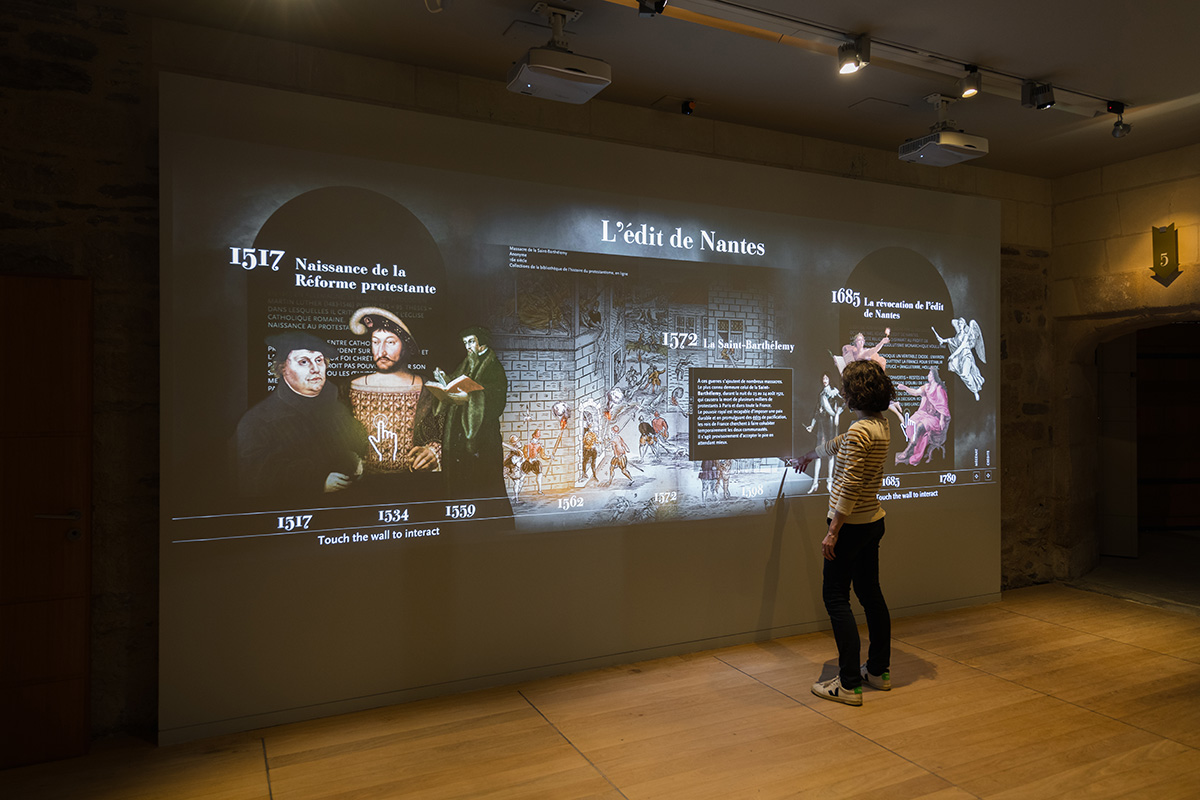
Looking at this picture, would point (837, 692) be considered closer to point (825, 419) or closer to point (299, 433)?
point (825, 419)

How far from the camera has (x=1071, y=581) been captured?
5.91 metres

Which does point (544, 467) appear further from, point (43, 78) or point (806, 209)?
point (43, 78)

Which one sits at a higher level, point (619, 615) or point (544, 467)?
point (544, 467)

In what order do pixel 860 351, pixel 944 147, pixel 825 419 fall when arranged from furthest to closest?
pixel 860 351, pixel 825 419, pixel 944 147

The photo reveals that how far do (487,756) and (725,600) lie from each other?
1.81 meters

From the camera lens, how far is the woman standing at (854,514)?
345cm

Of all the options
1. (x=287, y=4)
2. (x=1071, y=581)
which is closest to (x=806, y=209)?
(x=287, y=4)

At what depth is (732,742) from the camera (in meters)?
3.18

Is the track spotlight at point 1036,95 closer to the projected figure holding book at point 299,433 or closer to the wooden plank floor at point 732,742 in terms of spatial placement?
the wooden plank floor at point 732,742

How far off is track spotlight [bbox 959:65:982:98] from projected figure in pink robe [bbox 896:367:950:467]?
186 cm

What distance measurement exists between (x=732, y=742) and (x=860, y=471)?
1328mm

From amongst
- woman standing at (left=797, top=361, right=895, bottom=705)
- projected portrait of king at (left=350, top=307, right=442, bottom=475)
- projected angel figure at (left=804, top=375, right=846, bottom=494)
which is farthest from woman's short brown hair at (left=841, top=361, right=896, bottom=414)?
projected portrait of king at (left=350, top=307, right=442, bottom=475)

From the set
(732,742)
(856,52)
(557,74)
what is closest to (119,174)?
(557,74)

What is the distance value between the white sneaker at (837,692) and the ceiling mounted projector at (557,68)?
3040mm
